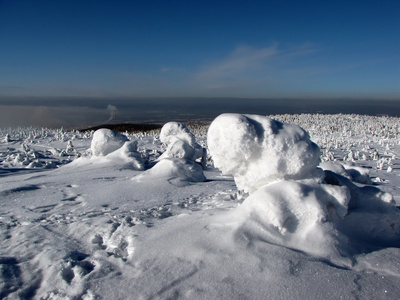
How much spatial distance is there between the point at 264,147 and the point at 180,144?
10007 millimetres

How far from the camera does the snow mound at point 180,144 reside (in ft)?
49.5

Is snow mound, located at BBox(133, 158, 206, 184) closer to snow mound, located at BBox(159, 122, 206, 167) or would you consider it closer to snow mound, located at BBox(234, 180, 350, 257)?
snow mound, located at BBox(159, 122, 206, 167)

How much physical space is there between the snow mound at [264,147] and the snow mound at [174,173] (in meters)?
5.21

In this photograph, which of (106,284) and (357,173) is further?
(357,173)

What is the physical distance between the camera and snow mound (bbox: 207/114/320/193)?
547cm

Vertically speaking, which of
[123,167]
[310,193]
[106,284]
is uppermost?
[310,193]

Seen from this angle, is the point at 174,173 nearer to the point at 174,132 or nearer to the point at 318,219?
the point at 174,132

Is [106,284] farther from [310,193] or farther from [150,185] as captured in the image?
[150,185]

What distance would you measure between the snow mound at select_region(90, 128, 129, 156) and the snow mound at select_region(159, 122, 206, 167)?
276 centimetres

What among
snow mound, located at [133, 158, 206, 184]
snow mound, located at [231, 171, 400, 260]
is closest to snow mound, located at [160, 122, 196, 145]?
snow mound, located at [133, 158, 206, 184]

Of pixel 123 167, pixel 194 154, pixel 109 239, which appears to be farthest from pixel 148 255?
pixel 194 154

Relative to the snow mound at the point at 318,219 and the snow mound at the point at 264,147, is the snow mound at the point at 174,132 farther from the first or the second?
the snow mound at the point at 318,219

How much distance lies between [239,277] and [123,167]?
36.7 feet

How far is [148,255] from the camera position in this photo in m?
4.45
